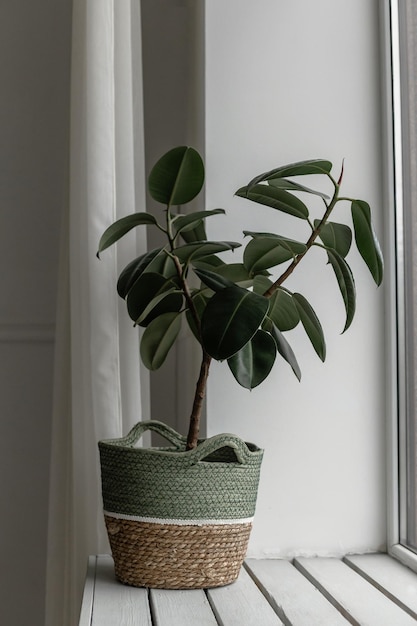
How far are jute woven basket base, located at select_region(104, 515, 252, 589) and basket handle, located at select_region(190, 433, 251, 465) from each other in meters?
0.10

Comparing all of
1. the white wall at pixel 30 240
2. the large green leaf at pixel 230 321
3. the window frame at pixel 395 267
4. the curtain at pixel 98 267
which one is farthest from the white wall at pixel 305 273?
the white wall at pixel 30 240

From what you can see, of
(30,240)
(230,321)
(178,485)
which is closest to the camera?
(230,321)

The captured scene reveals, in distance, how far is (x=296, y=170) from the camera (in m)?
1.05

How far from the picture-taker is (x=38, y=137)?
1.87 metres

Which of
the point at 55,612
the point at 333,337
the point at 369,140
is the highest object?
the point at 369,140

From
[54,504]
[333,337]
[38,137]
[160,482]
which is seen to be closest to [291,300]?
[333,337]

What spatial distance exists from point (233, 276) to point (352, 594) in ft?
1.62

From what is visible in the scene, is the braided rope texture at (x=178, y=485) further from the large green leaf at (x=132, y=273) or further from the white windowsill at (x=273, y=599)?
the large green leaf at (x=132, y=273)

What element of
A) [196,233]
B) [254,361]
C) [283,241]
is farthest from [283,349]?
[196,233]

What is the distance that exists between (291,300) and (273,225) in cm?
23

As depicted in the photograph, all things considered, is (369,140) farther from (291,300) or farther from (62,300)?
(62,300)

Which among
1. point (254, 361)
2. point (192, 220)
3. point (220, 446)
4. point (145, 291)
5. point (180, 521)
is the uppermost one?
point (192, 220)

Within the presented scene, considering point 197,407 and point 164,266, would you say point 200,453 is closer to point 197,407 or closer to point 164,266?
point 197,407

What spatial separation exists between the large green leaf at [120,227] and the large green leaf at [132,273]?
0.05m
